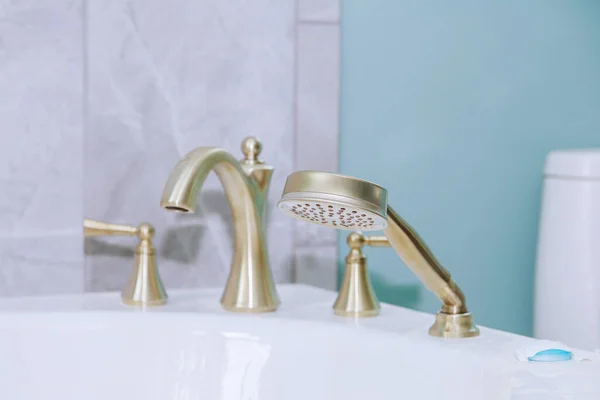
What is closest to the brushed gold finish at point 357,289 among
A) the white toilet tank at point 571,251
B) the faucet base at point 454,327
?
the faucet base at point 454,327

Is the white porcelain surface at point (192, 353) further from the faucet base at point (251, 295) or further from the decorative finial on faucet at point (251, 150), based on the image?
the decorative finial on faucet at point (251, 150)

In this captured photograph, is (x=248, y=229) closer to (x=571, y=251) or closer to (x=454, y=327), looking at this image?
(x=454, y=327)

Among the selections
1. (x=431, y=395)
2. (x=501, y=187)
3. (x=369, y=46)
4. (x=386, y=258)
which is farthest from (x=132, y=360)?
(x=501, y=187)

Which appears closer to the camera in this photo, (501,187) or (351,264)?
(351,264)

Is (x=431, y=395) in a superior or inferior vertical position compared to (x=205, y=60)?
inferior

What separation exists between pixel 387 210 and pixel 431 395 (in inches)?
6.7

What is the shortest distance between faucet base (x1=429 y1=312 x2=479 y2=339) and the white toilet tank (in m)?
0.46

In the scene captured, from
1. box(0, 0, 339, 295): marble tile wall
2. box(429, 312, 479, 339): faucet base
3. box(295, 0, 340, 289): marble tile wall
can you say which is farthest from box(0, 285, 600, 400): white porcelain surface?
box(295, 0, 340, 289): marble tile wall

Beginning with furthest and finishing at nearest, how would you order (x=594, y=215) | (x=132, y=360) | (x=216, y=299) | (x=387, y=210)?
1. (x=594, y=215)
2. (x=216, y=299)
3. (x=132, y=360)
4. (x=387, y=210)

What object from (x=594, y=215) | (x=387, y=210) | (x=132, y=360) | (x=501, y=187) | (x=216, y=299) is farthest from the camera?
(x=501, y=187)

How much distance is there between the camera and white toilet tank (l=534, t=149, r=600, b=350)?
1.28 meters

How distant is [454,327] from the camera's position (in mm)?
881

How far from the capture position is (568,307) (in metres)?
1.30

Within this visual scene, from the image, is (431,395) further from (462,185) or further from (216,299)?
(462,185)
